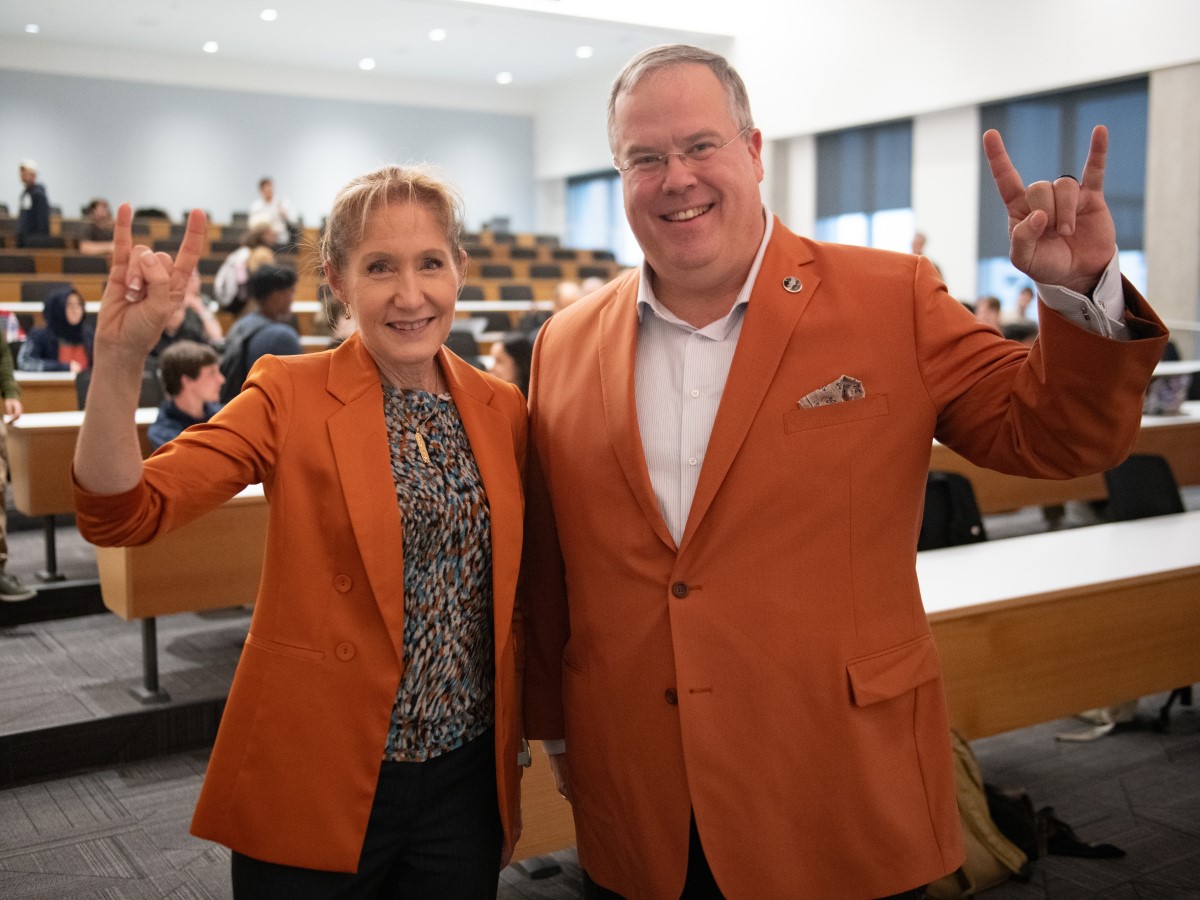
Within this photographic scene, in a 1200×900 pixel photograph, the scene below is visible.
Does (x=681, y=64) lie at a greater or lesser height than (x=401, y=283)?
greater

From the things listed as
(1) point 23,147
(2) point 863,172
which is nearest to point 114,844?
(2) point 863,172

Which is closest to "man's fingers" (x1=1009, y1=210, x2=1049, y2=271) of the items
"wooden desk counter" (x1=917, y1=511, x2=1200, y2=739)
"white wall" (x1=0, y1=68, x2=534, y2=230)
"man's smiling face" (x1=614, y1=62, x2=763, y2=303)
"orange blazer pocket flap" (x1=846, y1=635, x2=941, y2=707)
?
"man's smiling face" (x1=614, y1=62, x2=763, y2=303)

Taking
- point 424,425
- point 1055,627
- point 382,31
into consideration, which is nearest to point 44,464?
point 424,425

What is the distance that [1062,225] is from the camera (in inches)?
48.9

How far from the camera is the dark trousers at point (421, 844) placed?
4.72 feet

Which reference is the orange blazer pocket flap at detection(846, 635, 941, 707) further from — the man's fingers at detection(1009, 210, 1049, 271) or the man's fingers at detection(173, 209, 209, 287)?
the man's fingers at detection(173, 209, 209, 287)

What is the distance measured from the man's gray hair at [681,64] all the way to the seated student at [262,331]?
11.3 ft

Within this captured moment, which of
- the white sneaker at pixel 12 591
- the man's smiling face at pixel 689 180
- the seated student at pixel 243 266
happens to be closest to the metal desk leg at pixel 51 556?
the white sneaker at pixel 12 591

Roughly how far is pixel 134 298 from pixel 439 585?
0.52 metres

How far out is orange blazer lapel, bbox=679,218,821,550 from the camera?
4.75 ft

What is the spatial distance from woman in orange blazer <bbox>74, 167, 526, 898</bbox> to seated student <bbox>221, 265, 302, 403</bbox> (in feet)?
11.1

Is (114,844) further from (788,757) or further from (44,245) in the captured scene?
(44,245)

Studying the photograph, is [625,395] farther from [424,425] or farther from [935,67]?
[935,67]

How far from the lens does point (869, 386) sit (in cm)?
145
